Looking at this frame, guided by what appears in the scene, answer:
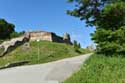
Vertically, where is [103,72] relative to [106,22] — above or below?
below

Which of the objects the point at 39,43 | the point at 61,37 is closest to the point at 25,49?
the point at 39,43

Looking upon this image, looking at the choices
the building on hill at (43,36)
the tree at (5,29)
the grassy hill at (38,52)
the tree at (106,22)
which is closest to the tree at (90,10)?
the tree at (106,22)

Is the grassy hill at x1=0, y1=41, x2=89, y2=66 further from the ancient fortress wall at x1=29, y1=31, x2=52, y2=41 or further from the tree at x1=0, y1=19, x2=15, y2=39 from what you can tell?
the tree at x1=0, y1=19, x2=15, y2=39

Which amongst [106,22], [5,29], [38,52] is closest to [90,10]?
[106,22]

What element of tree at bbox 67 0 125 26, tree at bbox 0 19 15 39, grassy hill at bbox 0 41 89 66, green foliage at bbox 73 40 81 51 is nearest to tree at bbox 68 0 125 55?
tree at bbox 67 0 125 26

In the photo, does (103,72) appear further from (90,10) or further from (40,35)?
(40,35)

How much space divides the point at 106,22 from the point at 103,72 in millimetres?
5239

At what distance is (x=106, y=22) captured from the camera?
20734mm

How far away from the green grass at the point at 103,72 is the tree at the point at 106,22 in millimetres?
848

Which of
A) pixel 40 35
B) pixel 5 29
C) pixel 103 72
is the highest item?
pixel 5 29

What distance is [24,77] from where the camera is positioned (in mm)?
18500

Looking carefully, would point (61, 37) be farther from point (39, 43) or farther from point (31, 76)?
point (31, 76)

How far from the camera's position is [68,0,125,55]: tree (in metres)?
19.3

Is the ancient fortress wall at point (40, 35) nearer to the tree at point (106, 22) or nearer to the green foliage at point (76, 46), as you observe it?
the green foliage at point (76, 46)
